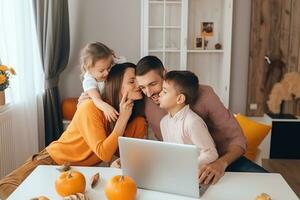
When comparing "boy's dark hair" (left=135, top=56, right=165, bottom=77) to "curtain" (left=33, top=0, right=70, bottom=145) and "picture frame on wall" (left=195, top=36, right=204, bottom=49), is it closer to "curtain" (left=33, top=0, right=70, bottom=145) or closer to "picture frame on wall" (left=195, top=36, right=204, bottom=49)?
"curtain" (left=33, top=0, right=70, bottom=145)

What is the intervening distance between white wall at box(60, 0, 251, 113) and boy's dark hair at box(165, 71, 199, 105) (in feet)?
8.75

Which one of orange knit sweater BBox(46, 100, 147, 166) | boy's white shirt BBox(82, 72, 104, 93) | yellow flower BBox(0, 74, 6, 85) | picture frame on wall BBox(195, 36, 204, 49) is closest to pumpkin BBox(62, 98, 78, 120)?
yellow flower BBox(0, 74, 6, 85)

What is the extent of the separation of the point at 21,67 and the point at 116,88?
5.21 feet

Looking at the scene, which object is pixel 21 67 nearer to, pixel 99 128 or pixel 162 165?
pixel 99 128

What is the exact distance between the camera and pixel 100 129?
6.20 ft

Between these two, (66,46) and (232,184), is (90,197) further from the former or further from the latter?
(66,46)

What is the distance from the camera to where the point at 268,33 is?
443 cm

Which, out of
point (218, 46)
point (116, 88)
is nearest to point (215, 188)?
point (116, 88)

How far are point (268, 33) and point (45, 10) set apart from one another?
261 centimetres

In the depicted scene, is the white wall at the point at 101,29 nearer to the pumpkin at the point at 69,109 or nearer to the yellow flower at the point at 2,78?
the pumpkin at the point at 69,109

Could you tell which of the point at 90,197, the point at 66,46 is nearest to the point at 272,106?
→ the point at 66,46

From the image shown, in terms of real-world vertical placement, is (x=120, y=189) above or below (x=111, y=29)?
below

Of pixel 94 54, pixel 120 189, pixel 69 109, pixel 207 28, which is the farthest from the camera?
pixel 207 28

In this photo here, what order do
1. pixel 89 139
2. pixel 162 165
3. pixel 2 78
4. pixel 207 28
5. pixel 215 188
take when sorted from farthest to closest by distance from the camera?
1. pixel 207 28
2. pixel 2 78
3. pixel 89 139
4. pixel 215 188
5. pixel 162 165
